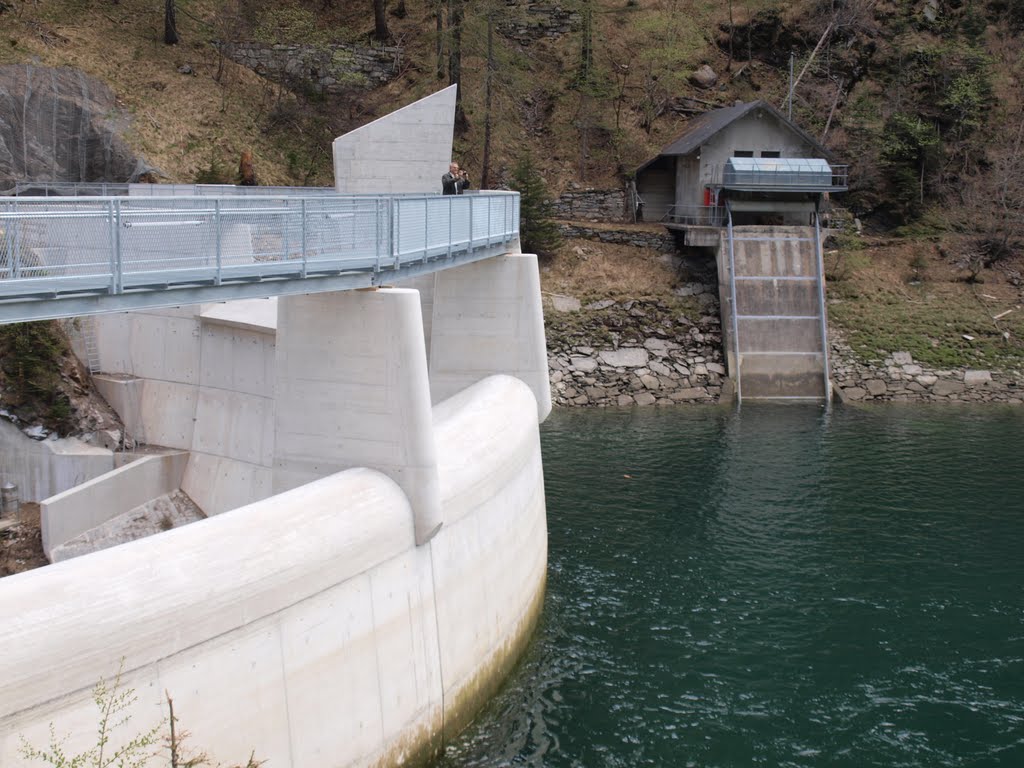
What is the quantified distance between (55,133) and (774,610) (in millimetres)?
32525

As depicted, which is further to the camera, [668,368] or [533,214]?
[533,214]

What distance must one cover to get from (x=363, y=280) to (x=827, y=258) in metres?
38.0

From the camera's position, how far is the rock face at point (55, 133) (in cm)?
3894

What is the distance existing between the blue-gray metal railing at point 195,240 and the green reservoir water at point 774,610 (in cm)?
845

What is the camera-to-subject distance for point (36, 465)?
1059 inches

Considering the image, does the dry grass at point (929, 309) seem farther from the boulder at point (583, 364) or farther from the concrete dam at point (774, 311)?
the boulder at point (583, 364)

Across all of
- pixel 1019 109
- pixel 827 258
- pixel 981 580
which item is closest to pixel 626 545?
pixel 981 580

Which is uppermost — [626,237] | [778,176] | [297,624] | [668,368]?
[778,176]

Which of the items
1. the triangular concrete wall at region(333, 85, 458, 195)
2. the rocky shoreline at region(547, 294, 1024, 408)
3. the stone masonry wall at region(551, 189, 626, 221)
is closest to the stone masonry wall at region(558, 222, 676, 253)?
the stone masonry wall at region(551, 189, 626, 221)

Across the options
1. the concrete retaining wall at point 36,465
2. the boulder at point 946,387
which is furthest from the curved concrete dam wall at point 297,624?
the boulder at point 946,387

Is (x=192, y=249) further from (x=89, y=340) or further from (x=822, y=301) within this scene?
(x=822, y=301)

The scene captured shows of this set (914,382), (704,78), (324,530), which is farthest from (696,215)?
(324,530)

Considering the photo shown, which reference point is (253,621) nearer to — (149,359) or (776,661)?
(776,661)

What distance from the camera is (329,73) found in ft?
183
